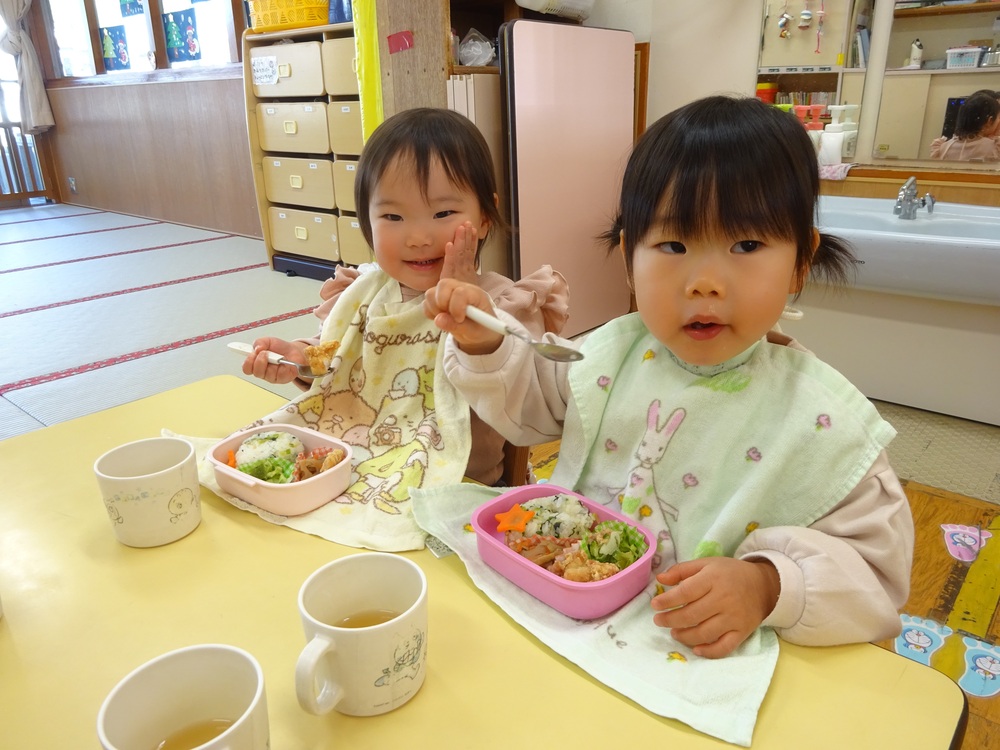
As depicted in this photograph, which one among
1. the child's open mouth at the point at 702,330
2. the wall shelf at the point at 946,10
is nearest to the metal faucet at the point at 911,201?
the wall shelf at the point at 946,10

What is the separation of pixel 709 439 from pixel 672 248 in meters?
0.19

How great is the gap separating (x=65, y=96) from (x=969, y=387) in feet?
22.5

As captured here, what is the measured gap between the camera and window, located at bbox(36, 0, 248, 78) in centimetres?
461

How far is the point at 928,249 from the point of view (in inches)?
71.6

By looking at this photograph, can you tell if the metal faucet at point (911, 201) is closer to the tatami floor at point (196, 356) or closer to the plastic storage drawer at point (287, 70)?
the tatami floor at point (196, 356)

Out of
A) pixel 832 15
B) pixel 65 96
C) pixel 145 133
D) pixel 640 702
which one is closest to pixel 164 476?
pixel 640 702

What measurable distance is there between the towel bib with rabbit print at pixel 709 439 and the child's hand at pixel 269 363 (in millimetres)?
421

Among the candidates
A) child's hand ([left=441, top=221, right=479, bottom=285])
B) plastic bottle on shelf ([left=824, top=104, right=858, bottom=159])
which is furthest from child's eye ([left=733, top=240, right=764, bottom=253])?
plastic bottle on shelf ([left=824, top=104, right=858, bottom=159])

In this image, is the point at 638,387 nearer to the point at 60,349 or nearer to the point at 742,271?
the point at 742,271

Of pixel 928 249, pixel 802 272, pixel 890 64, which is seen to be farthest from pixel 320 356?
pixel 890 64

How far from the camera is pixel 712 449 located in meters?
0.67

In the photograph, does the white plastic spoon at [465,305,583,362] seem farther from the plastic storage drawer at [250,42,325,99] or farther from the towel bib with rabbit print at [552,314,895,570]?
the plastic storage drawer at [250,42,325,99]

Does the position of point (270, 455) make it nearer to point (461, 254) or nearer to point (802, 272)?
point (461, 254)

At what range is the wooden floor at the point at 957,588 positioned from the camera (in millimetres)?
1133
